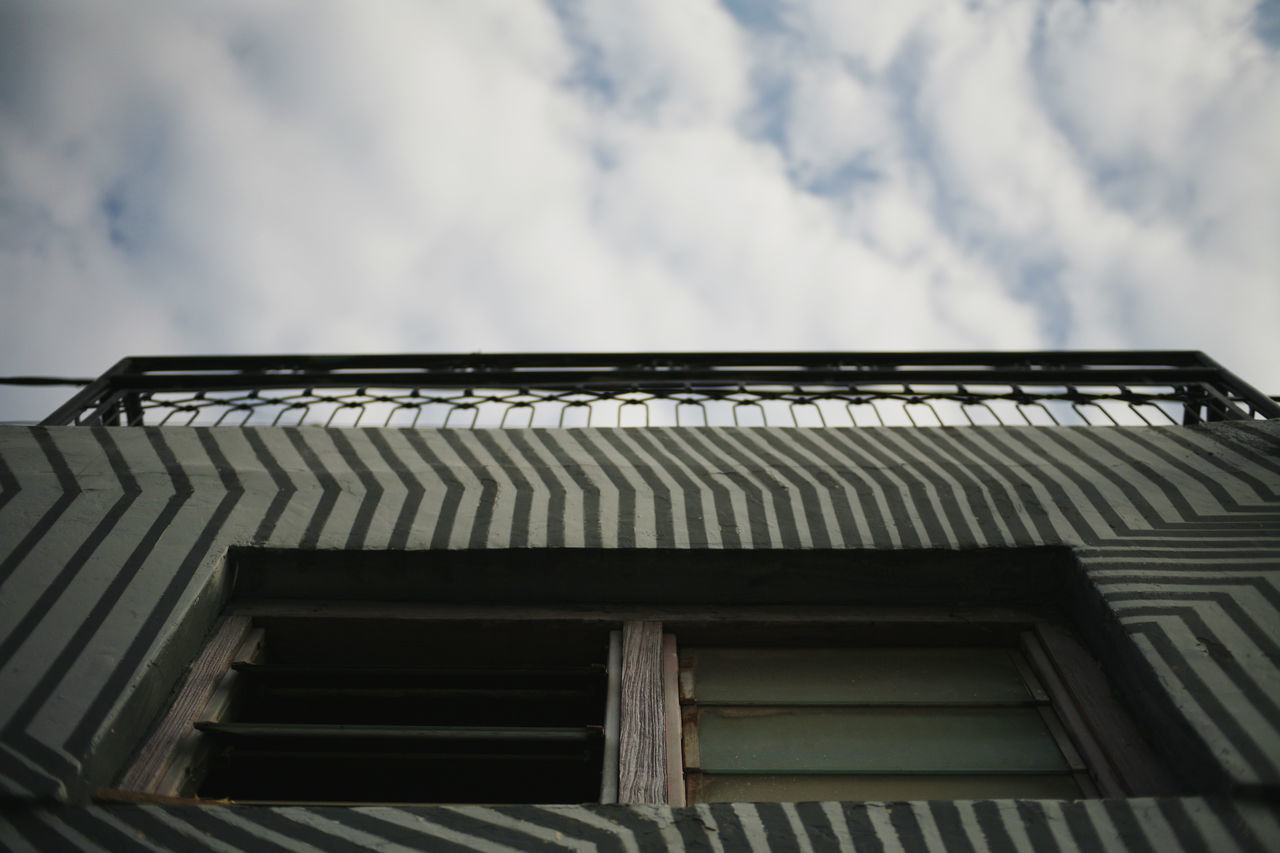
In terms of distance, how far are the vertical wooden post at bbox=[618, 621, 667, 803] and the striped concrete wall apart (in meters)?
0.31

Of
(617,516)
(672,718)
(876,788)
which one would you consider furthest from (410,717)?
(876,788)

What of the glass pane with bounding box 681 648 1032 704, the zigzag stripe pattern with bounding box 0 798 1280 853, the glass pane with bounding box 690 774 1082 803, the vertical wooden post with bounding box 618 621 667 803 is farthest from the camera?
the glass pane with bounding box 681 648 1032 704

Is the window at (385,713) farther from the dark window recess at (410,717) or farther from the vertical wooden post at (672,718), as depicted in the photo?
the vertical wooden post at (672,718)

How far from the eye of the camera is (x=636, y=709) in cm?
221

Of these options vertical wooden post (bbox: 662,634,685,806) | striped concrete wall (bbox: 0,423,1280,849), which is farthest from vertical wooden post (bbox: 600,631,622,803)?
striped concrete wall (bbox: 0,423,1280,849)

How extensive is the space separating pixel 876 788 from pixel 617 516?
1.15 meters

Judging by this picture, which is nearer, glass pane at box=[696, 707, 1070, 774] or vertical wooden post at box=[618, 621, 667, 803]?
vertical wooden post at box=[618, 621, 667, 803]

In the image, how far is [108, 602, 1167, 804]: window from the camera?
2.12 meters

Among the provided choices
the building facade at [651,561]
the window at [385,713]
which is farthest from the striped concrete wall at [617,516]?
the window at [385,713]

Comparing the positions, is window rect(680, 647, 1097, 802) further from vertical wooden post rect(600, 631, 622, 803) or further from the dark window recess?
the dark window recess

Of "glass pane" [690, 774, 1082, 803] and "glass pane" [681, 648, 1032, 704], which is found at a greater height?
"glass pane" [681, 648, 1032, 704]

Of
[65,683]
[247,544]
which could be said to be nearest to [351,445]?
[247,544]

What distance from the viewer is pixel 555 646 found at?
2570 millimetres

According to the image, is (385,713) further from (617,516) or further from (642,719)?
(617,516)
